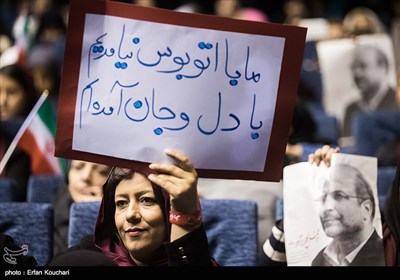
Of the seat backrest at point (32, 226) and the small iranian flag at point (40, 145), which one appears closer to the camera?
the seat backrest at point (32, 226)

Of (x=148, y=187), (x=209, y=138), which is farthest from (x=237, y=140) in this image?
(x=148, y=187)

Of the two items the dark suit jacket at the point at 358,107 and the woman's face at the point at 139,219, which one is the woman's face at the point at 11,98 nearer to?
the dark suit jacket at the point at 358,107

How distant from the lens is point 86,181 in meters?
4.18

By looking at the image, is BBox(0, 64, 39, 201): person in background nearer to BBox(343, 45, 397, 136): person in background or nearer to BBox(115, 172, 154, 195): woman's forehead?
BBox(343, 45, 397, 136): person in background

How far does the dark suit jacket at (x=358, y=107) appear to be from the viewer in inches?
291

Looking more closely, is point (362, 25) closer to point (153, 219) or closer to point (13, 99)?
point (13, 99)

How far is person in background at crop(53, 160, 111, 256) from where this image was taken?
4086 millimetres

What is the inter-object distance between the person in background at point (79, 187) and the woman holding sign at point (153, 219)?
942 millimetres

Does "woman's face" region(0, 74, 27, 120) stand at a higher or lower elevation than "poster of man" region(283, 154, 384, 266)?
higher

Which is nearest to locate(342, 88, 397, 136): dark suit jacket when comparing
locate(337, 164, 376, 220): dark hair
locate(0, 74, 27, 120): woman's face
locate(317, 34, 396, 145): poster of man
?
locate(317, 34, 396, 145): poster of man

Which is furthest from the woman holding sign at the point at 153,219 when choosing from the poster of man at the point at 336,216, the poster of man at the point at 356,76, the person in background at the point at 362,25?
the person in background at the point at 362,25

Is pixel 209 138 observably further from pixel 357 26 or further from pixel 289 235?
pixel 357 26

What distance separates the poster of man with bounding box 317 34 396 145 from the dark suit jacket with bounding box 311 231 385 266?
398 centimetres

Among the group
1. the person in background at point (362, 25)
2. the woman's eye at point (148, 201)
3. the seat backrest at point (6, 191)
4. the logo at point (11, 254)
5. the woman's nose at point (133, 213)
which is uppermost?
the person in background at point (362, 25)
